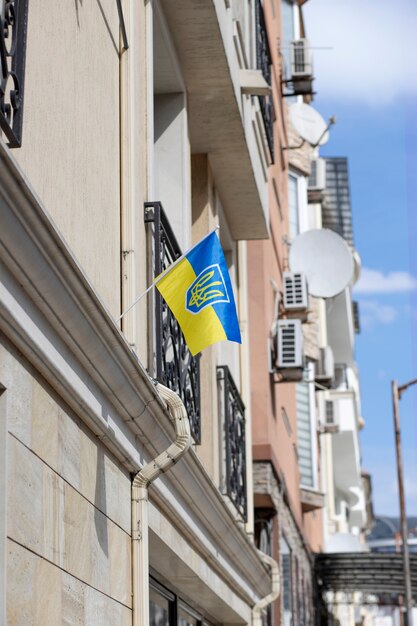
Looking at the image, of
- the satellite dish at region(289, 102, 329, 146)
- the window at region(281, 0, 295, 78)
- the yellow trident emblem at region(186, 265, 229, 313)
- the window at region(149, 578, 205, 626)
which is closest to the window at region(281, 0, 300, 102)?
the window at region(281, 0, 295, 78)

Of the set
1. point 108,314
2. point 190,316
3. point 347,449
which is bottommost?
A: point 108,314

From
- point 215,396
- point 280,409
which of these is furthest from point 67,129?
point 280,409

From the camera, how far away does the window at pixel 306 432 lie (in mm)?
25422

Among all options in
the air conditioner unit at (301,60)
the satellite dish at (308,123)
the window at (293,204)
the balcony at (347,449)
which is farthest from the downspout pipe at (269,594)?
the balcony at (347,449)

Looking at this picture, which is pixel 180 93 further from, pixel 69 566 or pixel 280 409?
pixel 280 409

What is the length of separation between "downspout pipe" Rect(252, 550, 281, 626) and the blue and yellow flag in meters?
7.44

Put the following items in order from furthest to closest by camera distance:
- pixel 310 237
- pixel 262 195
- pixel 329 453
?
pixel 329 453, pixel 310 237, pixel 262 195

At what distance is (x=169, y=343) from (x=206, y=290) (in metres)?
2.15

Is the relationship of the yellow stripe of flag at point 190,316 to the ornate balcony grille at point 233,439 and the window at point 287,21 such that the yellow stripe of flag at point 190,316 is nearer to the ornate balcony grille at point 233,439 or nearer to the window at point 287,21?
the ornate balcony grille at point 233,439

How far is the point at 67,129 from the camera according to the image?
6645mm

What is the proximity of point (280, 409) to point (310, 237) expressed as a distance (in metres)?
3.56

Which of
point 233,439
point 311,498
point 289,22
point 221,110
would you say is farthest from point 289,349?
point 289,22

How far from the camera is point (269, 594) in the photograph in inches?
598

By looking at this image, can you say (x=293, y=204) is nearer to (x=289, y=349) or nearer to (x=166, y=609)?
(x=289, y=349)
